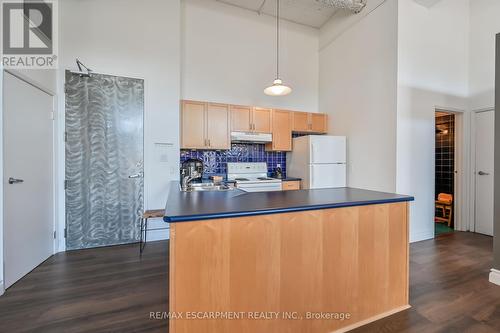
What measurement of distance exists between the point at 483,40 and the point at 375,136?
243 centimetres

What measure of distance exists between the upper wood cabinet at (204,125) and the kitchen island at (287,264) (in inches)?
95.2

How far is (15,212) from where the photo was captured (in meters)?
2.39

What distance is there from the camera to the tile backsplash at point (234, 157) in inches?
167

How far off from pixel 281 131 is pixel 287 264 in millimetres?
3278

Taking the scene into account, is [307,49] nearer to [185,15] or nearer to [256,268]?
[185,15]

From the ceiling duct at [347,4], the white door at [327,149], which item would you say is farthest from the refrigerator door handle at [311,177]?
the ceiling duct at [347,4]

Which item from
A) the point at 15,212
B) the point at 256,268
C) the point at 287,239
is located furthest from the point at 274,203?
the point at 15,212

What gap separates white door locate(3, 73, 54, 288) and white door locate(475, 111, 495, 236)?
634cm

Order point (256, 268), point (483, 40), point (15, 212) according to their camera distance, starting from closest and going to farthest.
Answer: point (256, 268)
point (15, 212)
point (483, 40)

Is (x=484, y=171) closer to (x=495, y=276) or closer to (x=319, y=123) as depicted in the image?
(x=495, y=276)

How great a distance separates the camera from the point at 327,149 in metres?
4.18

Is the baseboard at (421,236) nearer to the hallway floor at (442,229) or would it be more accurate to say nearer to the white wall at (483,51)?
the hallway floor at (442,229)

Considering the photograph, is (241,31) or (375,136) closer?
(375,136)

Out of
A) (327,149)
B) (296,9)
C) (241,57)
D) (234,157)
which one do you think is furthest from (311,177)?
(296,9)
